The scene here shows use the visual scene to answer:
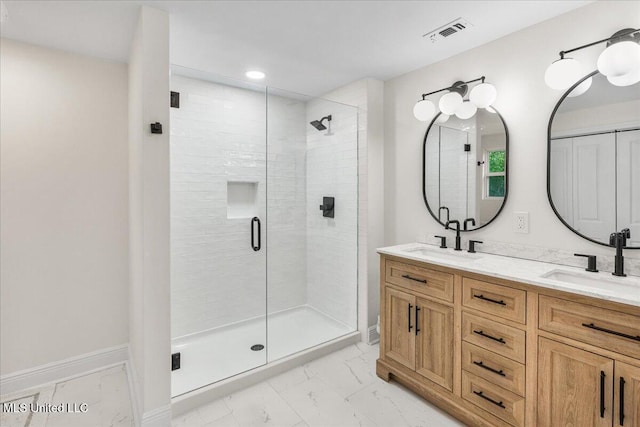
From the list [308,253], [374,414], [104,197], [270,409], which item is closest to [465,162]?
[308,253]

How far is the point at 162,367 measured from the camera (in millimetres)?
1876

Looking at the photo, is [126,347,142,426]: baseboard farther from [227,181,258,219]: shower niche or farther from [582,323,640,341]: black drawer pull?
[582,323,640,341]: black drawer pull

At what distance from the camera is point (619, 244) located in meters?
1.62

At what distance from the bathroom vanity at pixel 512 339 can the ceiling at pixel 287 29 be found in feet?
4.82

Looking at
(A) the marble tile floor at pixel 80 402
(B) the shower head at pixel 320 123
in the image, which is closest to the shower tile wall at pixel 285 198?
(B) the shower head at pixel 320 123

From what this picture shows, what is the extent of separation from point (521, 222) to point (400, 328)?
3.50ft

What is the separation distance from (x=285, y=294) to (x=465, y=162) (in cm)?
195

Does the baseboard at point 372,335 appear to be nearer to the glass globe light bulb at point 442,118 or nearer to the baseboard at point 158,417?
the baseboard at point 158,417

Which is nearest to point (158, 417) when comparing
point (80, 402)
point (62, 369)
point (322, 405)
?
point (80, 402)

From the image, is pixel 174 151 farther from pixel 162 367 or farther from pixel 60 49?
pixel 162 367

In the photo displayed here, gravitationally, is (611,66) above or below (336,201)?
above

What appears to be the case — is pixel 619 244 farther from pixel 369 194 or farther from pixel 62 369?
pixel 62 369

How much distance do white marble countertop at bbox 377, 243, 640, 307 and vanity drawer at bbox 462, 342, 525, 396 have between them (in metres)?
0.44

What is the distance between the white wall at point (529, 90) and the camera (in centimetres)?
178
